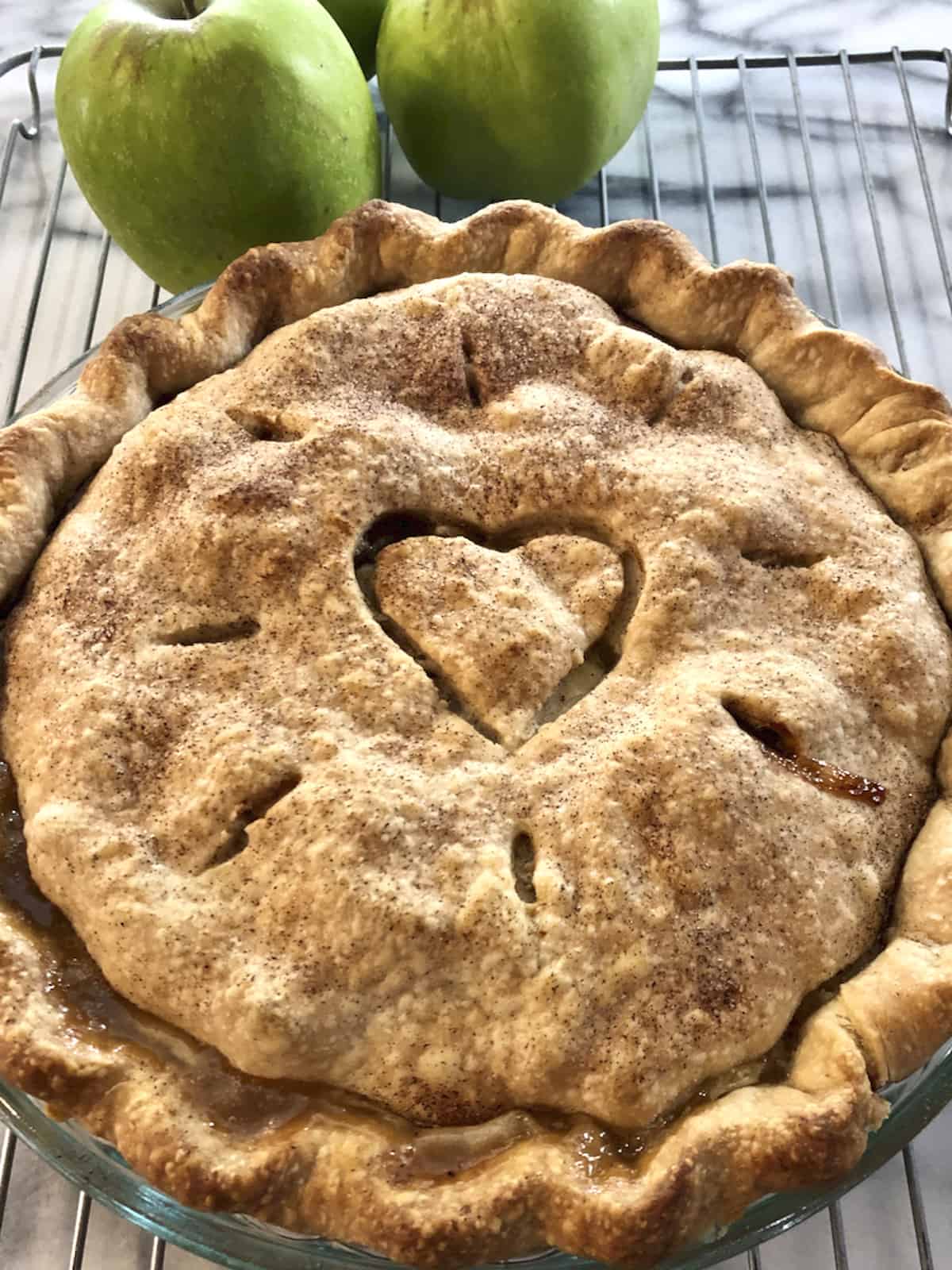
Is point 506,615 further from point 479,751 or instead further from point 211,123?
point 211,123

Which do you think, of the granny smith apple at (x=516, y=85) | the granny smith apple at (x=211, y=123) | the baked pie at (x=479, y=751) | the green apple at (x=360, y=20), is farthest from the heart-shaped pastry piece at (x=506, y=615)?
the green apple at (x=360, y=20)

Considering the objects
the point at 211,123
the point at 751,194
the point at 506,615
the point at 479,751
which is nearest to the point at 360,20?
the point at 211,123

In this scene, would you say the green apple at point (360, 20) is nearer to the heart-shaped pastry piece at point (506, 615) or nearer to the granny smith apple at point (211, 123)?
the granny smith apple at point (211, 123)

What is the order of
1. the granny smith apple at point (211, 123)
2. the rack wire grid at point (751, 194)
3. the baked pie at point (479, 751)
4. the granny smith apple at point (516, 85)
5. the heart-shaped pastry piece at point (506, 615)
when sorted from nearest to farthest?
the baked pie at point (479, 751) → the heart-shaped pastry piece at point (506, 615) → the granny smith apple at point (211, 123) → the granny smith apple at point (516, 85) → the rack wire grid at point (751, 194)

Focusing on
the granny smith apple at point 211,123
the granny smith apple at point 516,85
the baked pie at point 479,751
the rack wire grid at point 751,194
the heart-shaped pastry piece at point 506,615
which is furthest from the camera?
the rack wire grid at point 751,194

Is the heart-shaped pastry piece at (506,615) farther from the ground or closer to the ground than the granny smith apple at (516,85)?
closer to the ground

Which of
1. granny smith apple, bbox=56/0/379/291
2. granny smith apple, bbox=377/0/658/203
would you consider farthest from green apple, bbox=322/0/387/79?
granny smith apple, bbox=56/0/379/291

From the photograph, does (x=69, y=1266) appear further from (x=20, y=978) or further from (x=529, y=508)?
(x=529, y=508)
